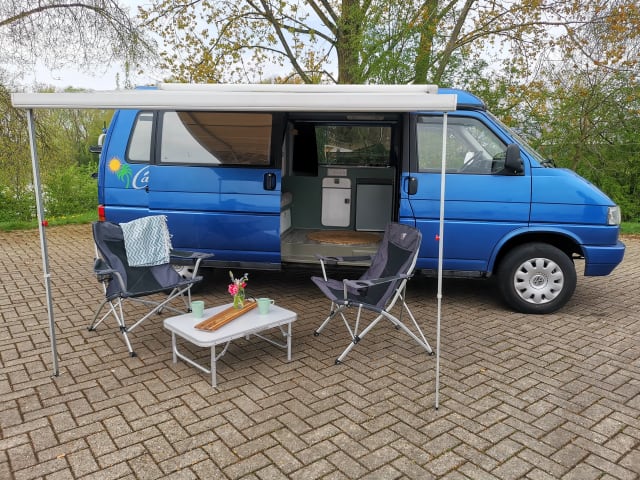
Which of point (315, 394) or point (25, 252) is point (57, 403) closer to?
point (315, 394)

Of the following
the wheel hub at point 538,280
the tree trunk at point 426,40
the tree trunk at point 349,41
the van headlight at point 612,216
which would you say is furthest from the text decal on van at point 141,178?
the tree trunk at point 426,40

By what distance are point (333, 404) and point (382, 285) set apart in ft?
4.31

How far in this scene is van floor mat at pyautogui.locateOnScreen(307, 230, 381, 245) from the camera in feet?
20.2

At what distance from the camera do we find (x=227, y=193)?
536 centimetres

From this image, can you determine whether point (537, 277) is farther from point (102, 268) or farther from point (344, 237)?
point (102, 268)

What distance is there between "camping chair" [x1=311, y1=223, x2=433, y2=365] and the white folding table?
1.54ft

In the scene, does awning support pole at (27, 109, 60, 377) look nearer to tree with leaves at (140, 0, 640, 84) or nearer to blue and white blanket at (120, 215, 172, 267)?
blue and white blanket at (120, 215, 172, 267)

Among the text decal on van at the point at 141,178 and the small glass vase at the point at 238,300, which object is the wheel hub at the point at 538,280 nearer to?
the small glass vase at the point at 238,300

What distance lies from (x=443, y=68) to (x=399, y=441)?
26.6 ft

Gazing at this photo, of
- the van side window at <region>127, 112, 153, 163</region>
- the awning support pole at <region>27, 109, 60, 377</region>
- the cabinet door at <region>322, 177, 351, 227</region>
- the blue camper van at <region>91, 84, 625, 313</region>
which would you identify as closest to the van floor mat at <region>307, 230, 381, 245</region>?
the blue camper van at <region>91, 84, 625, 313</region>

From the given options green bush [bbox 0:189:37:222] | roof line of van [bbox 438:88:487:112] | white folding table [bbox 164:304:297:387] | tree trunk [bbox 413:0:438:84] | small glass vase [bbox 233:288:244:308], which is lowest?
white folding table [bbox 164:304:297:387]

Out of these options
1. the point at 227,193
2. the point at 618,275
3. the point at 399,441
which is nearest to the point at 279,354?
the point at 399,441

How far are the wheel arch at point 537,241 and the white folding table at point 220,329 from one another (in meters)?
2.41

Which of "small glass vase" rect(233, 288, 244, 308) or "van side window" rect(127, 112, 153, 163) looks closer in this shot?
"small glass vase" rect(233, 288, 244, 308)
